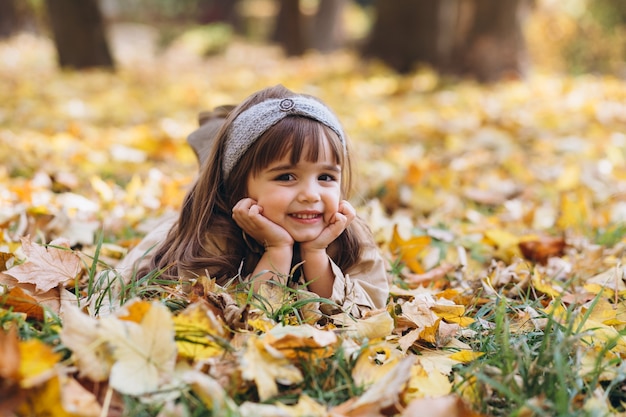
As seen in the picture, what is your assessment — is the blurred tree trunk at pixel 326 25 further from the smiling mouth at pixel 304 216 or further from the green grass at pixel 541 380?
the green grass at pixel 541 380

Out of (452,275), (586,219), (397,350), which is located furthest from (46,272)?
(586,219)

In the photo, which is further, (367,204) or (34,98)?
(34,98)

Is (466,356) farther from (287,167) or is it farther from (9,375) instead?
(9,375)

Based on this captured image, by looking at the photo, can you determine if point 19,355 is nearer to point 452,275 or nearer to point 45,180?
point 452,275

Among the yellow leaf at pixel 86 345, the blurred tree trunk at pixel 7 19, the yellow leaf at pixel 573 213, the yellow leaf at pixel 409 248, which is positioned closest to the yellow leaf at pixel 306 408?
the yellow leaf at pixel 86 345

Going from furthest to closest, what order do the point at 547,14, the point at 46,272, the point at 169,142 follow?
1. the point at 547,14
2. the point at 169,142
3. the point at 46,272

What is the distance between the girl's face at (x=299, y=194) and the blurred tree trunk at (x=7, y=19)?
16681mm

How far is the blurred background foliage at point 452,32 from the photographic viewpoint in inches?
313

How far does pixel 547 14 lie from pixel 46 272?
46.2 ft

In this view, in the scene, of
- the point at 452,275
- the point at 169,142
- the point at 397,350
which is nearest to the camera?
the point at 397,350

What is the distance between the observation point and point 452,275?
7.68 ft

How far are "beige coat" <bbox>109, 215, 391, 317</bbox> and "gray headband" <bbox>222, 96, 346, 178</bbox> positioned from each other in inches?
10.9

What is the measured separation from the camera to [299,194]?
186cm

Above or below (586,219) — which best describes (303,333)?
above
